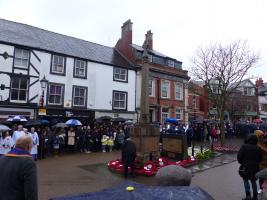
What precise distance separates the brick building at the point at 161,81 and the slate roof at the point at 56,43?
144cm

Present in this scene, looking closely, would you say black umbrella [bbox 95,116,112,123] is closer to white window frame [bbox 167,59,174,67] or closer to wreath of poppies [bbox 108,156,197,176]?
wreath of poppies [bbox 108,156,197,176]

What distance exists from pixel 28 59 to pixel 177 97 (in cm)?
1729

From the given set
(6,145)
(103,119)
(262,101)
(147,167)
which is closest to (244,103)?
(262,101)

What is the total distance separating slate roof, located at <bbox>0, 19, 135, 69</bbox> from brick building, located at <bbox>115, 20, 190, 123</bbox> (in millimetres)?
1444

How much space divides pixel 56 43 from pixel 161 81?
1201 cm

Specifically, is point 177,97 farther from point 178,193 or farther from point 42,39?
point 178,193

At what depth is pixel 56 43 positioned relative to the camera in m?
23.6

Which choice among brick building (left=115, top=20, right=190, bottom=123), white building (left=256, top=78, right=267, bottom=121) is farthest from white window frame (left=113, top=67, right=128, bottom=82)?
white building (left=256, top=78, right=267, bottom=121)

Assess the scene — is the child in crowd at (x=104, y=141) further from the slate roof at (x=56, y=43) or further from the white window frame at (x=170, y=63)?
the white window frame at (x=170, y=63)

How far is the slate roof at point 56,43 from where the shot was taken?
20.8 metres

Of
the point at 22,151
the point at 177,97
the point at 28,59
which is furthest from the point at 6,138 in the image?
the point at 177,97

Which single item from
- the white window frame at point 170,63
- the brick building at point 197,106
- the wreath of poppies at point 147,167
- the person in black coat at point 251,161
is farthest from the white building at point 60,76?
the person in black coat at point 251,161

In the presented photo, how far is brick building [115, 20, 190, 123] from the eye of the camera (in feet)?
90.6

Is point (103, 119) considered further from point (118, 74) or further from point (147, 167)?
point (147, 167)
